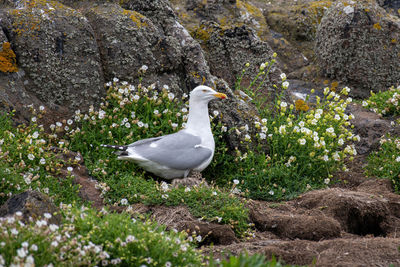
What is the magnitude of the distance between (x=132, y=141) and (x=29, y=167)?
1.33m

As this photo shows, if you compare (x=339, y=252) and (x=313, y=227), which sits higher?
(x=339, y=252)

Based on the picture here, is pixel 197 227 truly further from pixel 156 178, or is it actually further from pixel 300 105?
pixel 300 105

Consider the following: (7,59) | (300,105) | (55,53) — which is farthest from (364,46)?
(7,59)

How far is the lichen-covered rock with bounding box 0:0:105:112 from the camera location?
6016 millimetres

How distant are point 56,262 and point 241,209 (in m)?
2.29

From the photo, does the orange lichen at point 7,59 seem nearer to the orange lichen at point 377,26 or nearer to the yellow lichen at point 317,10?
the orange lichen at point 377,26

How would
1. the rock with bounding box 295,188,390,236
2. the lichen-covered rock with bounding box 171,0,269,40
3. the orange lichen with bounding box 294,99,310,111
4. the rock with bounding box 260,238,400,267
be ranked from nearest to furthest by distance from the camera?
the rock with bounding box 260,238,400,267 < the rock with bounding box 295,188,390,236 < the orange lichen with bounding box 294,99,310,111 < the lichen-covered rock with bounding box 171,0,269,40

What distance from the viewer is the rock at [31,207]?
11.5ft

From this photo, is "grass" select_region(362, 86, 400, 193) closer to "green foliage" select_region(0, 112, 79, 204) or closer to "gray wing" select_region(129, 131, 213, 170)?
"gray wing" select_region(129, 131, 213, 170)

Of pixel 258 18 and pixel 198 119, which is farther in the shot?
pixel 258 18

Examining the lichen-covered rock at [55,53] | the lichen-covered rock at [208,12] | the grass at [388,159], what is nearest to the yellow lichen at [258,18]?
the lichen-covered rock at [208,12]

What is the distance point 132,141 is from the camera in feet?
19.3

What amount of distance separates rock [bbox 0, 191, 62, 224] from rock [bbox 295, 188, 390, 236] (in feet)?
9.25

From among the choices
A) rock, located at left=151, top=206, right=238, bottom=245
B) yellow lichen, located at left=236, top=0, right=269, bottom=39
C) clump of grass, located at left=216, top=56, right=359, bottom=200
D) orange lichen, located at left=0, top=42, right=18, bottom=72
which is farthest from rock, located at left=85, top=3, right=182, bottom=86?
yellow lichen, located at left=236, top=0, right=269, bottom=39
